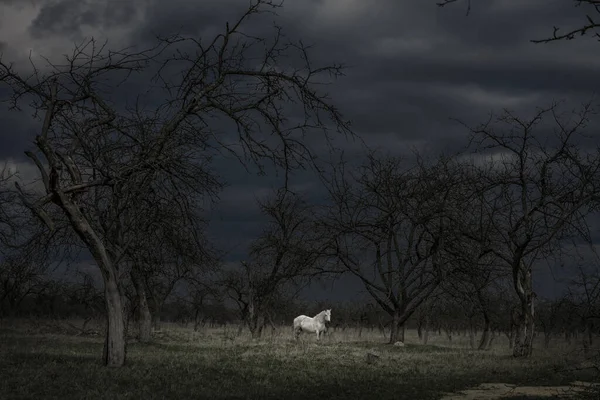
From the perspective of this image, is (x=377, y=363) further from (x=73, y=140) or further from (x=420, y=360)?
(x=73, y=140)

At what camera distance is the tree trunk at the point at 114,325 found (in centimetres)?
1691

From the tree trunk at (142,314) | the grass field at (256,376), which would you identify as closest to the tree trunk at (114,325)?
the grass field at (256,376)

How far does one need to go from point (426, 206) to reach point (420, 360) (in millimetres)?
10923

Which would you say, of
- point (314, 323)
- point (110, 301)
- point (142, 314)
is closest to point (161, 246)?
point (110, 301)

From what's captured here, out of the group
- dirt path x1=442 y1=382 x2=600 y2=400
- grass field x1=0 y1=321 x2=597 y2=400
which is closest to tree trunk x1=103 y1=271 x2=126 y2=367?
grass field x1=0 y1=321 x2=597 y2=400

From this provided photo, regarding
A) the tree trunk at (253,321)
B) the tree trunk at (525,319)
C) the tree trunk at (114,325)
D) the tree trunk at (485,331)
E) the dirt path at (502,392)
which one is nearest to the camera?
the dirt path at (502,392)

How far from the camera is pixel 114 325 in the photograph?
16953 mm

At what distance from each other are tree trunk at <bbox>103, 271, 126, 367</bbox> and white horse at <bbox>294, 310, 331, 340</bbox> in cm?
2586

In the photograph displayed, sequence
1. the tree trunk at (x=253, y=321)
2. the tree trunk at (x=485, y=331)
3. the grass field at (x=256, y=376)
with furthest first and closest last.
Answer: the tree trunk at (x=253, y=321) < the tree trunk at (x=485, y=331) < the grass field at (x=256, y=376)

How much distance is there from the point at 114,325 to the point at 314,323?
27.0 m

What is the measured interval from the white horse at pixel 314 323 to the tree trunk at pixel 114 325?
2586 cm

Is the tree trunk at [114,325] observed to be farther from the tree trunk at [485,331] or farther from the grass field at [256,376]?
the tree trunk at [485,331]

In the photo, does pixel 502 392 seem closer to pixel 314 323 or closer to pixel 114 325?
pixel 114 325

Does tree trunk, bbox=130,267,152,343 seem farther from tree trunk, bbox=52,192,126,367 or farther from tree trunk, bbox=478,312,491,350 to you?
tree trunk, bbox=478,312,491,350
